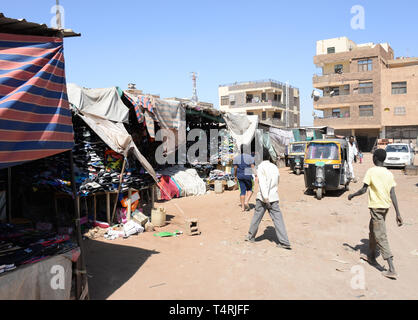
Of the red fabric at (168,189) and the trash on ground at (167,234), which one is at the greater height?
the red fabric at (168,189)

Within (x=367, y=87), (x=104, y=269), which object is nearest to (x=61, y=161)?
(x=104, y=269)

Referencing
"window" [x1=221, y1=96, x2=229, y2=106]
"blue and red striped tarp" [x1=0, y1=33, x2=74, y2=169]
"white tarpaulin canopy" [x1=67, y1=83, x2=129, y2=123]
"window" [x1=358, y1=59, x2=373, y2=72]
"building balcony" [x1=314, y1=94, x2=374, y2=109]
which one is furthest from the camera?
"window" [x1=221, y1=96, x2=229, y2=106]

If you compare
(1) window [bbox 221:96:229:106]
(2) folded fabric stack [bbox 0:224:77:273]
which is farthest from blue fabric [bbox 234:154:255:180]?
(1) window [bbox 221:96:229:106]

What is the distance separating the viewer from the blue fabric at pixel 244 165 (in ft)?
28.9

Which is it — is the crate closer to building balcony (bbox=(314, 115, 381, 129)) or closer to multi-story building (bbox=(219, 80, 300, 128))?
building balcony (bbox=(314, 115, 381, 129))

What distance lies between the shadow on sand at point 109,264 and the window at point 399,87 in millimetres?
39509

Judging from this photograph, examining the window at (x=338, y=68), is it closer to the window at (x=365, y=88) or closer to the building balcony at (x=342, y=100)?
the building balcony at (x=342, y=100)

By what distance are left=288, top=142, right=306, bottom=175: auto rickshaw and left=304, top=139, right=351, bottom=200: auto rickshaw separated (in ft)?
21.5

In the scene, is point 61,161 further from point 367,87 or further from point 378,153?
point 367,87

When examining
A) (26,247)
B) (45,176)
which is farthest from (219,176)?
(26,247)

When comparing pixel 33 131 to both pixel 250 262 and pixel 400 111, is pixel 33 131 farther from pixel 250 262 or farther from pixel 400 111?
pixel 400 111

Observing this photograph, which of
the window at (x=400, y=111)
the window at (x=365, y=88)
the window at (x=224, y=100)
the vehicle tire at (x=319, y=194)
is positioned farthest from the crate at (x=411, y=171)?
the window at (x=224, y=100)

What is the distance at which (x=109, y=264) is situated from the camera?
5.39 m

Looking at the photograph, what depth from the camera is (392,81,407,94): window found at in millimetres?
37219
